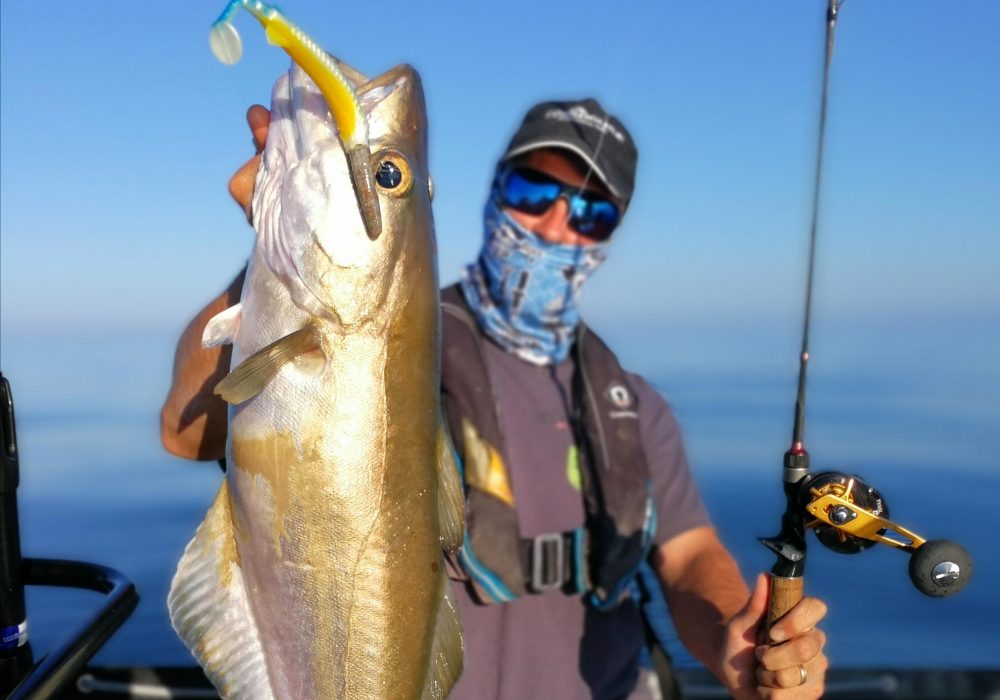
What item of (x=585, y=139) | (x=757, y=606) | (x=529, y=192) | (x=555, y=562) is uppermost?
(x=585, y=139)

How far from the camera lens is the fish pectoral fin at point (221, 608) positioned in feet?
5.68

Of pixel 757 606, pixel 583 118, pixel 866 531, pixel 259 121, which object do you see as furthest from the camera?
pixel 583 118

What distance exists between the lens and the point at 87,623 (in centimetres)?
173

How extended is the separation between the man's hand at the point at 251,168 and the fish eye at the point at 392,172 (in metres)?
0.28

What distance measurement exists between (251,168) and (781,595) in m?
1.63

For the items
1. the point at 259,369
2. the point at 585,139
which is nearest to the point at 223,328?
the point at 259,369

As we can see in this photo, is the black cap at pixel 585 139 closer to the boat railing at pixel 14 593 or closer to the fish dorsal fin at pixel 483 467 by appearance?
the fish dorsal fin at pixel 483 467

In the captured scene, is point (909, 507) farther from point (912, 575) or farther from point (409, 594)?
point (409, 594)

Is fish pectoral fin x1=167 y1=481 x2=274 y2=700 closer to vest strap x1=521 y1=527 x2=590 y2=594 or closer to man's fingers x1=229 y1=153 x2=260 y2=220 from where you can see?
man's fingers x1=229 y1=153 x2=260 y2=220

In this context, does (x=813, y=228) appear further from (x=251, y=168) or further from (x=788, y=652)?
(x=251, y=168)

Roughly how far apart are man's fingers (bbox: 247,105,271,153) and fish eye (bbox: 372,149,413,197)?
29 centimetres

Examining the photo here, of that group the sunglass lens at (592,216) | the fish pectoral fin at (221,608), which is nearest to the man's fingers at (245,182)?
the fish pectoral fin at (221,608)

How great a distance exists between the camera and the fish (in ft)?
5.28

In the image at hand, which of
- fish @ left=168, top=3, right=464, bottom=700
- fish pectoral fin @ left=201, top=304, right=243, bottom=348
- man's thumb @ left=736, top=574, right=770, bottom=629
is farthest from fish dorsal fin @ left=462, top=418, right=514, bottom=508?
fish pectoral fin @ left=201, top=304, right=243, bottom=348
